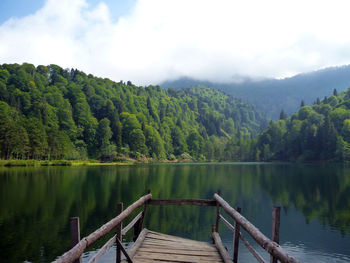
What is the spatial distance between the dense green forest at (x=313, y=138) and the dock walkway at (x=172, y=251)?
5257 inches

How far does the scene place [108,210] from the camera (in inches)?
1100

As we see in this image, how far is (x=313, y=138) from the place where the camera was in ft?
457

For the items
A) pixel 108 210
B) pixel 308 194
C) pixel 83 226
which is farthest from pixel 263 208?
pixel 83 226

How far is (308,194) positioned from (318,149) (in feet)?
355

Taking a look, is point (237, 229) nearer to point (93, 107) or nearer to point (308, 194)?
point (308, 194)

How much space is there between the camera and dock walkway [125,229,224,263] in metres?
9.93

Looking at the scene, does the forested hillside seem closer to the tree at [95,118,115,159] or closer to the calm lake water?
the tree at [95,118,115,159]

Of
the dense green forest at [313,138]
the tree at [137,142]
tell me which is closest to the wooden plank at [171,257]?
the dense green forest at [313,138]

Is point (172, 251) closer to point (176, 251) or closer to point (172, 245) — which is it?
point (176, 251)

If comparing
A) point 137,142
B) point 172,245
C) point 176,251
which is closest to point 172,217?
point 172,245

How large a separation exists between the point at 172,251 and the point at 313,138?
478 feet

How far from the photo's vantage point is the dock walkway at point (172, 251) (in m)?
9.93

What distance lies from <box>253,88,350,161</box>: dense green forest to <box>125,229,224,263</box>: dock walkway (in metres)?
134

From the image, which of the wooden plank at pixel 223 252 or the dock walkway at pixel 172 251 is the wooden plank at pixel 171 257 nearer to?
the dock walkway at pixel 172 251
